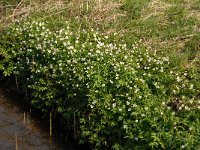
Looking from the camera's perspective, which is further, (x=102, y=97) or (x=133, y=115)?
(x=102, y=97)

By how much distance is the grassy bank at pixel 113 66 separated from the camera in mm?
6105

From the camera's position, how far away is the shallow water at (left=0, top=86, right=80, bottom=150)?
699 cm

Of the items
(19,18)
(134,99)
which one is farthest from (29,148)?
(19,18)

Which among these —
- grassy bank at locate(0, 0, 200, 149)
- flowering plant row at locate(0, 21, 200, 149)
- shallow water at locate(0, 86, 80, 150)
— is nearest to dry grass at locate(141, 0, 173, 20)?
grassy bank at locate(0, 0, 200, 149)

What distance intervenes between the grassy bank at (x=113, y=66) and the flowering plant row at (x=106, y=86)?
0.01 metres

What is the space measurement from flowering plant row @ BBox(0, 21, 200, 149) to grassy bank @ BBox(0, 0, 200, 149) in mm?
14

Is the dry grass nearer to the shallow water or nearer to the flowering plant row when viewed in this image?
the flowering plant row

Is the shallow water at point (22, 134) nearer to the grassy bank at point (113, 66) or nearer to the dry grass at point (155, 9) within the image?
the grassy bank at point (113, 66)

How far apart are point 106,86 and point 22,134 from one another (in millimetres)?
1618

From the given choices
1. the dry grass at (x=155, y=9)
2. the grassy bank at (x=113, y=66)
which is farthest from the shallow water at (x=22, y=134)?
the dry grass at (x=155, y=9)

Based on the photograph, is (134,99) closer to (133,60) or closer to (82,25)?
(133,60)

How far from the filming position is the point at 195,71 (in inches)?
296

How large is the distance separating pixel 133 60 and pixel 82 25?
206 cm

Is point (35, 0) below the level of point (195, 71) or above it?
above
